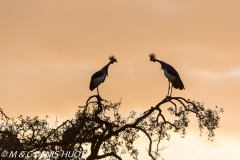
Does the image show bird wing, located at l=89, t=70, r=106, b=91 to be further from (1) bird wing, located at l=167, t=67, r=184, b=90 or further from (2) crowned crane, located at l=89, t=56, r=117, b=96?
(1) bird wing, located at l=167, t=67, r=184, b=90

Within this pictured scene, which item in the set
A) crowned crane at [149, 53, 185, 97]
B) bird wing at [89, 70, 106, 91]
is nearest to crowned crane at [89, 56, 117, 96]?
bird wing at [89, 70, 106, 91]

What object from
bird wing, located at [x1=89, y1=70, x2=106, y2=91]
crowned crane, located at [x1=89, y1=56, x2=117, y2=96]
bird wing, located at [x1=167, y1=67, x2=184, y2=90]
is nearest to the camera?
bird wing, located at [x1=167, y1=67, x2=184, y2=90]

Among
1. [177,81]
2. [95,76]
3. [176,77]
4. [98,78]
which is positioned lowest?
[177,81]

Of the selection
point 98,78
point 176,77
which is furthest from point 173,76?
point 98,78

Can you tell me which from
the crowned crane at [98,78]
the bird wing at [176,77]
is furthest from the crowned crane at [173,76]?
the crowned crane at [98,78]

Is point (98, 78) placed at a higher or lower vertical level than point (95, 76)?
lower

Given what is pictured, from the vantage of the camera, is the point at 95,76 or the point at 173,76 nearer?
the point at 173,76

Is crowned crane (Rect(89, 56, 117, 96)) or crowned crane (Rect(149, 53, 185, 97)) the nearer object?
crowned crane (Rect(149, 53, 185, 97))

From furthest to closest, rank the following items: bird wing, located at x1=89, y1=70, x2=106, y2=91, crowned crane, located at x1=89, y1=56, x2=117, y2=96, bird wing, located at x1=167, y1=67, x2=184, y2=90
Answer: bird wing, located at x1=89, y1=70, x2=106, y2=91 → crowned crane, located at x1=89, y1=56, x2=117, y2=96 → bird wing, located at x1=167, y1=67, x2=184, y2=90

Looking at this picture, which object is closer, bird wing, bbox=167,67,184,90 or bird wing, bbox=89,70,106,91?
bird wing, bbox=167,67,184,90

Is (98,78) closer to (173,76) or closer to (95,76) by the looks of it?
(95,76)

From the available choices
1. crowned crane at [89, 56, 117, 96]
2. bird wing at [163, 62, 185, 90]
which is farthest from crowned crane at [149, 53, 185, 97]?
crowned crane at [89, 56, 117, 96]

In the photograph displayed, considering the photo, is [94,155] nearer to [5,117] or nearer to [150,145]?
[150,145]

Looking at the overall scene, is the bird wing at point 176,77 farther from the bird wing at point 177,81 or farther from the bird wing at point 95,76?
the bird wing at point 95,76
